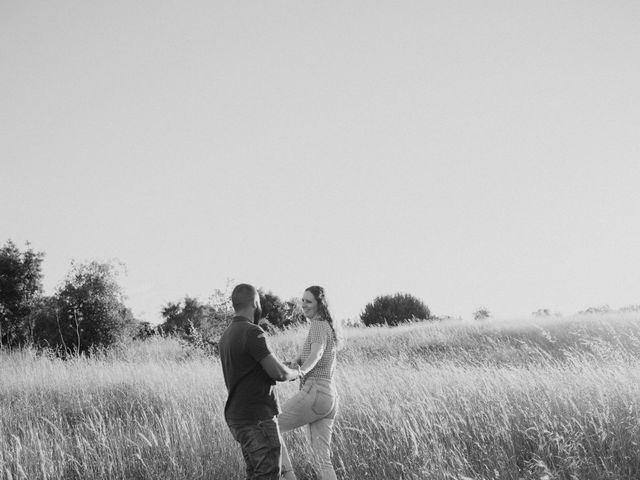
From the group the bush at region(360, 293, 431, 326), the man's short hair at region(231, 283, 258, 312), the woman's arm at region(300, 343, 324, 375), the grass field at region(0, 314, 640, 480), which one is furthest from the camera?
the bush at region(360, 293, 431, 326)

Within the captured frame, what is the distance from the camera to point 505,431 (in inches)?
184

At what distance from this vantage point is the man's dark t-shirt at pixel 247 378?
3.38 m

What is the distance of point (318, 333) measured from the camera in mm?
4262

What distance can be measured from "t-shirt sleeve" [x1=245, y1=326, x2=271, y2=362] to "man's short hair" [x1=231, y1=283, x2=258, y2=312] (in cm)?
26

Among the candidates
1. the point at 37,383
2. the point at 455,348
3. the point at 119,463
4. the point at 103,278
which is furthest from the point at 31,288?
the point at 119,463

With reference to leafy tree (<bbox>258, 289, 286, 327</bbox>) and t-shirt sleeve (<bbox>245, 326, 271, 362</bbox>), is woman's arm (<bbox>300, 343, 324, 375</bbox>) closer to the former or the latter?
t-shirt sleeve (<bbox>245, 326, 271, 362</bbox>)

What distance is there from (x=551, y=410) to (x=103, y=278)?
15.2 metres

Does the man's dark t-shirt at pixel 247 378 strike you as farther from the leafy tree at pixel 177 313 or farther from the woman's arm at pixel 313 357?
the leafy tree at pixel 177 313

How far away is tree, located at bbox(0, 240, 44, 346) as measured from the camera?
2812cm

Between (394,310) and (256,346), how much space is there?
30267 millimetres

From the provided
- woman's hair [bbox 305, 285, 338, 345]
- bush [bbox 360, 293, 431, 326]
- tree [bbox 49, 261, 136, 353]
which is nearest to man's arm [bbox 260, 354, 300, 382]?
woman's hair [bbox 305, 285, 338, 345]

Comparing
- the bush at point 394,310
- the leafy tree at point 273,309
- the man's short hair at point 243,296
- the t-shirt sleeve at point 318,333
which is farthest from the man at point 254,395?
the bush at point 394,310

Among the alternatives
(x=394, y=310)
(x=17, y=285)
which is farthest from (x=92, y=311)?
(x=394, y=310)

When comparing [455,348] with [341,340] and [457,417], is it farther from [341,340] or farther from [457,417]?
[341,340]
